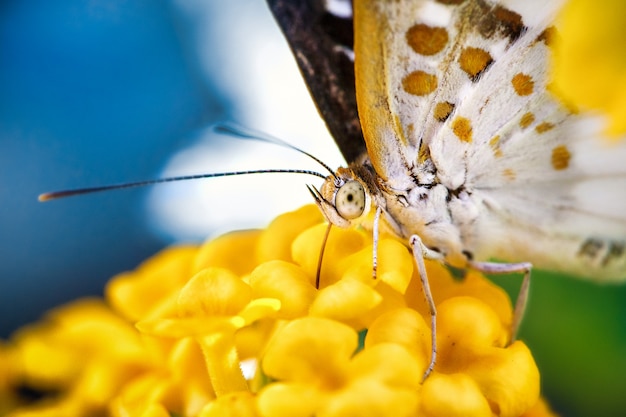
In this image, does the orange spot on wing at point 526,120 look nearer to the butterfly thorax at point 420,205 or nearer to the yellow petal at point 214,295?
the butterfly thorax at point 420,205

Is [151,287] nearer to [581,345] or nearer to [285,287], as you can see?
[285,287]

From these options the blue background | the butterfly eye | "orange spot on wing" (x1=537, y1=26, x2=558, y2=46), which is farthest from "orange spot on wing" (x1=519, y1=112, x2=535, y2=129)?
the blue background

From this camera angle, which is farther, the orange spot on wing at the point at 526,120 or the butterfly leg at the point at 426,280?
the orange spot on wing at the point at 526,120

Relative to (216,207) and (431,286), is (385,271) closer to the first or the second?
(431,286)

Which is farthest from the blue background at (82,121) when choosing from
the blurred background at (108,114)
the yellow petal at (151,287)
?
the yellow petal at (151,287)

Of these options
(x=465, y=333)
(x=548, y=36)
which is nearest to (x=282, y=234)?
(x=465, y=333)

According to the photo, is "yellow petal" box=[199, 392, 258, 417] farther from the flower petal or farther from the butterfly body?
the butterfly body
